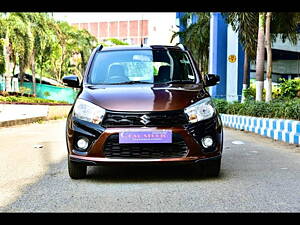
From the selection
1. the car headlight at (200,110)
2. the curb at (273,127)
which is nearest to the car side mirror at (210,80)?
the car headlight at (200,110)

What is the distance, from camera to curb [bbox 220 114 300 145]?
11047 millimetres

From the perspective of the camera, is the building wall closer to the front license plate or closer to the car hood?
the car hood

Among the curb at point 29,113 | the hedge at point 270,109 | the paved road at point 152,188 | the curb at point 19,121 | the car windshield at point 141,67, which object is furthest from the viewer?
the curb at point 29,113

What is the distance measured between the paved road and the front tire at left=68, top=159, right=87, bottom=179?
0.39 feet

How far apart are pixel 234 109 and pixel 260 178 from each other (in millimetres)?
14040

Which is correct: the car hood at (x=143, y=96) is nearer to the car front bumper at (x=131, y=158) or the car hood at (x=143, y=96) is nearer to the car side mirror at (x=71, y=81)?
the car front bumper at (x=131, y=158)

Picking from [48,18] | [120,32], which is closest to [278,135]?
[48,18]

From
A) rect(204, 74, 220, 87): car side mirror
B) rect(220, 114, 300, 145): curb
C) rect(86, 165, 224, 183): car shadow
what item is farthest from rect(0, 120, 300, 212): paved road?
rect(220, 114, 300, 145): curb

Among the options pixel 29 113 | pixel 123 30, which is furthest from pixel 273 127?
pixel 123 30

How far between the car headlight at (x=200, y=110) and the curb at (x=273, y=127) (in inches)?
203

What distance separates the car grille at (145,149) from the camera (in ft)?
19.0

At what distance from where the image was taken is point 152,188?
5.57 meters

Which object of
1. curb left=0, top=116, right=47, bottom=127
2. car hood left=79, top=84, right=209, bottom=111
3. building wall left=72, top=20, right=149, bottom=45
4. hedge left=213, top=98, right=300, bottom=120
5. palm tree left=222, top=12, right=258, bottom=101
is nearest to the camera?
car hood left=79, top=84, right=209, bottom=111
